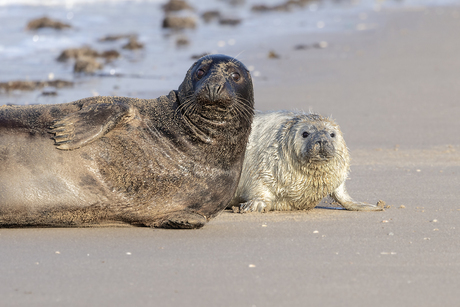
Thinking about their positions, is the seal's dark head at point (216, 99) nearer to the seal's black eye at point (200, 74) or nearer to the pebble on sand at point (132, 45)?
the seal's black eye at point (200, 74)

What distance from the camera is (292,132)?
585cm

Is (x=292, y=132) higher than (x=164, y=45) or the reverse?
the reverse

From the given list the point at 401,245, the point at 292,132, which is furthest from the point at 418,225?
the point at 292,132

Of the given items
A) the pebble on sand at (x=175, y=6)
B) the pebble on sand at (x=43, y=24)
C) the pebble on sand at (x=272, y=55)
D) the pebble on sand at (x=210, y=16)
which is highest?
the pebble on sand at (x=175, y=6)

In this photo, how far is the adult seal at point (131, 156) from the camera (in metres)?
4.55

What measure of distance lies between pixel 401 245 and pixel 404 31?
481 inches

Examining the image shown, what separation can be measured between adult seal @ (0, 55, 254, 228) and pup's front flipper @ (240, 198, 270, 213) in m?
0.65

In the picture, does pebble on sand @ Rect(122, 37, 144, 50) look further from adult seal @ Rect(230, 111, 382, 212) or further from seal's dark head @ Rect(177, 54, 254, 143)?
seal's dark head @ Rect(177, 54, 254, 143)

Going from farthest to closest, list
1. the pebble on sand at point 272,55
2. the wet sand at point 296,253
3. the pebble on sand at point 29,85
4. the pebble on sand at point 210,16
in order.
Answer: the pebble on sand at point 210,16, the pebble on sand at point 272,55, the pebble on sand at point 29,85, the wet sand at point 296,253

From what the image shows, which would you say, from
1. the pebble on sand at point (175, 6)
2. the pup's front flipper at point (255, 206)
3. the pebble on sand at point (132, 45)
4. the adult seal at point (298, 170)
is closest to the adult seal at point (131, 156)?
the pup's front flipper at point (255, 206)

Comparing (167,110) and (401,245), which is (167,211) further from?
(401,245)

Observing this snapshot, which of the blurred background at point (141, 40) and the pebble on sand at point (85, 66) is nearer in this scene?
the blurred background at point (141, 40)

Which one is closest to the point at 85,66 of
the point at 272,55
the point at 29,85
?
the point at 29,85

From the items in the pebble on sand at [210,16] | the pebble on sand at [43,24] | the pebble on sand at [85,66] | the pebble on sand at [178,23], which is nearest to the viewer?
the pebble on sand at [85,66]
